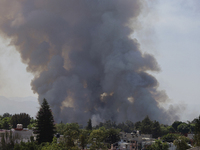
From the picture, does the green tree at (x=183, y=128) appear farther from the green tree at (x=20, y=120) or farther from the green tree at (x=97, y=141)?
the green tree at (x=20, y=120)

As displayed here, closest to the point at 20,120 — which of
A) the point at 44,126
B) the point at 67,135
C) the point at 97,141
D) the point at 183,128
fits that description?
the point at 97,141

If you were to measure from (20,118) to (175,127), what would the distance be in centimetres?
7685

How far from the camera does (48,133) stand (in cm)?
3784

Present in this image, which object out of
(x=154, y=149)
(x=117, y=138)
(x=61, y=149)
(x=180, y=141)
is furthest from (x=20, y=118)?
(x=61, y=149)

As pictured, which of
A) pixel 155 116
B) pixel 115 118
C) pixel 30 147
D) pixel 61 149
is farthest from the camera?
pixel 115 118

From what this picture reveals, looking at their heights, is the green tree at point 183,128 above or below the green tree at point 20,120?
below

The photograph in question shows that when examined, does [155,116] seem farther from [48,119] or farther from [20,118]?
[48,119]

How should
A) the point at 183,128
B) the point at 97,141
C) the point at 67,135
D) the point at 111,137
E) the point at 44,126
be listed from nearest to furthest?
the point at 67,135
the point at 44,126
the point at 97,141
the point at 111,137
the point at 183,128

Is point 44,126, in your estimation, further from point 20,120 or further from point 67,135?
point 20,120

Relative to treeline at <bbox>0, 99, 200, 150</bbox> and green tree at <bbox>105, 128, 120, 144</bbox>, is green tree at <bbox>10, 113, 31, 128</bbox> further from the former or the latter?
green tree at <bbox>105, 128, 120, 144</bbox>

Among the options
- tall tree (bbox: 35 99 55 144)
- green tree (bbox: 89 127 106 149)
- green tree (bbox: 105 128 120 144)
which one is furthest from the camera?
green tree (bbox: 105 128 120 144)

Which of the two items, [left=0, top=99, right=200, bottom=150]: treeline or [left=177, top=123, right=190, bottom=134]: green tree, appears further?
[left=177, top=123, right=190, bottom=134]: green tree

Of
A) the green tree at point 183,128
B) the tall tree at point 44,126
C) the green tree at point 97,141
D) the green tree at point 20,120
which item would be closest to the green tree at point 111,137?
the green tree at point 97,141

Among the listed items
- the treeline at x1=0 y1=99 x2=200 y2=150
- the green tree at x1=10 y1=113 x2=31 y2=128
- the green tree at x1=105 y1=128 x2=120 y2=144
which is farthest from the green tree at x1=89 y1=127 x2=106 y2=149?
the green tree at x1=10 y1=113 x2=31 y2=128
